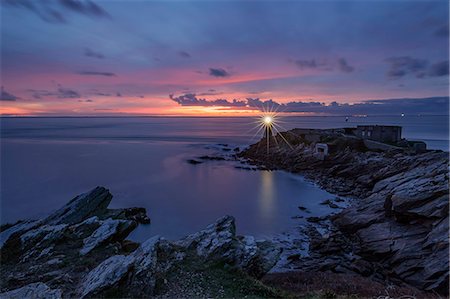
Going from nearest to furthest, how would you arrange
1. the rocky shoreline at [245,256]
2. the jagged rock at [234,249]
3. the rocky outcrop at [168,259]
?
the rocky outcrop at [168,259] < the rocky shoreline at [245,256] < the jagged rock at [234,249]

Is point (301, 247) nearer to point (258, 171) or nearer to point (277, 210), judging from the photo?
point (277, 210)

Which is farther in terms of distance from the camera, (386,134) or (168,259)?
(386,134)

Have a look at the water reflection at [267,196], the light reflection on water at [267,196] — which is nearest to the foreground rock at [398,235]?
the water reflection at [267,196]

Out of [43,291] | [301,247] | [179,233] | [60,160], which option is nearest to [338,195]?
[301,247]

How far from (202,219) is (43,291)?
58.5ft

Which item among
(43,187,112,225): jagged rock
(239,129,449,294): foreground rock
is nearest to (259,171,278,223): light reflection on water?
(239,129,449,294): foreground rock

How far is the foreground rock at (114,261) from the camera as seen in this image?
9.86m

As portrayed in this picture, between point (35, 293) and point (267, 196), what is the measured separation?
2614 cm

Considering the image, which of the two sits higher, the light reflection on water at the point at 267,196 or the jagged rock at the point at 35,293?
the jagged rock at the point at 35,293

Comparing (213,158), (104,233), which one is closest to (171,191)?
(104,233)

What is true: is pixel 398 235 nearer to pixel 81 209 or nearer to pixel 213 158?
pixel 81 209

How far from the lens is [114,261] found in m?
10.9

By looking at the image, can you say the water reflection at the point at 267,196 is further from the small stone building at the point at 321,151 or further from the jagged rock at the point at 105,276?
the jagged rock at the point at 105,276

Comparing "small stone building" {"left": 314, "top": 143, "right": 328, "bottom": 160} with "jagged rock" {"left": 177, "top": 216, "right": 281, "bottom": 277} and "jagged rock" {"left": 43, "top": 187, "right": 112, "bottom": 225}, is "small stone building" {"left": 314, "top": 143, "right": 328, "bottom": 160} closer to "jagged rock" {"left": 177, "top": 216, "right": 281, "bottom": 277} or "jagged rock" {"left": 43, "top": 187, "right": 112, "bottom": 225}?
"jagged rock" {"left": 177, "top": 216, "right": 281, "bottom": 277}
